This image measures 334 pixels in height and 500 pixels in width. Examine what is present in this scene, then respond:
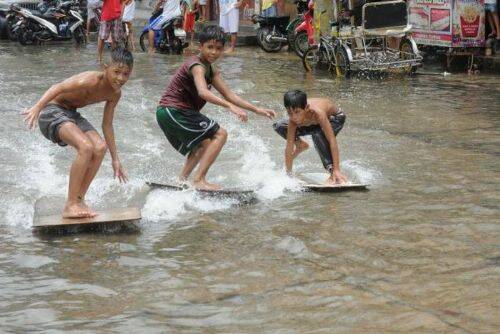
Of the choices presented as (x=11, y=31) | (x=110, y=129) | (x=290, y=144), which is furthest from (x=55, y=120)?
(x=11, y=31)

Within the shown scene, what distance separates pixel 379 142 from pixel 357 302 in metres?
4.65

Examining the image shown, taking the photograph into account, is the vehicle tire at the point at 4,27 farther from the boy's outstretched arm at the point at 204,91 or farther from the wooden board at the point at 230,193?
the wooden board at the point at 230,193

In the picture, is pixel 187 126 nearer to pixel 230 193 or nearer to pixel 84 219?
pixel 230 193

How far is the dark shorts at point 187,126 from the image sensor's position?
6.67 m

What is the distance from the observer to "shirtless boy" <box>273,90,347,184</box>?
682 centimetres

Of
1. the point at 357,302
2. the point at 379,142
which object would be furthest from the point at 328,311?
the point at 379,142

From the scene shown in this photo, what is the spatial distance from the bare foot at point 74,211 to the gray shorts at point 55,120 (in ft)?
1.59

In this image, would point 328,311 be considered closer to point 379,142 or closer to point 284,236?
point 284,236

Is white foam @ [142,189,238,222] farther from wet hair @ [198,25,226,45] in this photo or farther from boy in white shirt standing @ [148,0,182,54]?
boy in white shirt standing @ [148,0,182,54]

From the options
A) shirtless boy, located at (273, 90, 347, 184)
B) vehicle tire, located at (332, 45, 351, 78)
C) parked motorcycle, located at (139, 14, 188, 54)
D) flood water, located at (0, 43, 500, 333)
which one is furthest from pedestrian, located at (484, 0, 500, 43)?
shirtless boy, located at (273, 90, 347, 184)

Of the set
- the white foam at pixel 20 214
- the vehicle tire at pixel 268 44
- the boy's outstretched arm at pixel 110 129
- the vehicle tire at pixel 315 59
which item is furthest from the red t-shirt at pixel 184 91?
the vehicle tire at pixel 268 44

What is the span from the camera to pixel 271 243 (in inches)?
215

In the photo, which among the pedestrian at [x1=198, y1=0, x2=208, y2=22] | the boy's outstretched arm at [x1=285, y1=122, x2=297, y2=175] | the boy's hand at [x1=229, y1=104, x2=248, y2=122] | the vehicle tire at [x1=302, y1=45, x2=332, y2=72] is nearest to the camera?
the boy's hand at [x1=229, y1=104, x2=248, y2=122]

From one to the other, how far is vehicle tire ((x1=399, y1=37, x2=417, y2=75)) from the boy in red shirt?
5096mm
